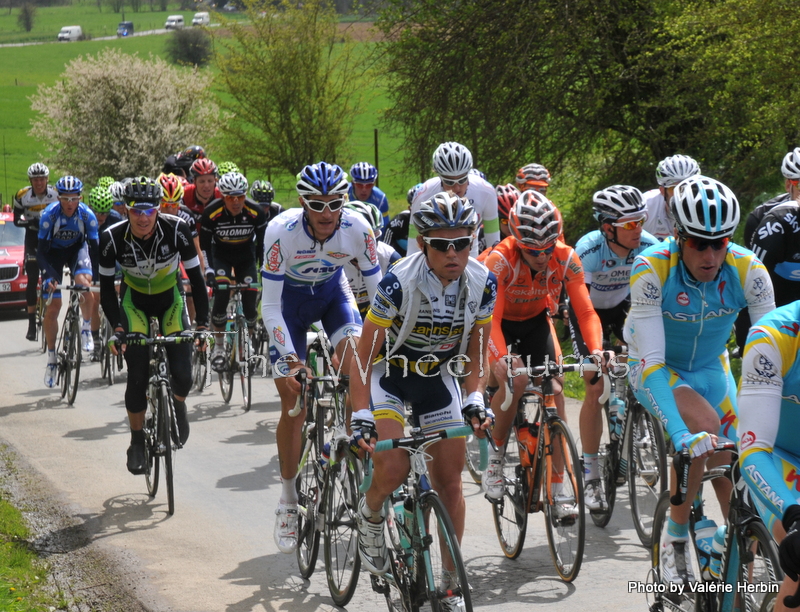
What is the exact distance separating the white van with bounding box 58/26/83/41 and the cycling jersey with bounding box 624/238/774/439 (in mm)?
100351

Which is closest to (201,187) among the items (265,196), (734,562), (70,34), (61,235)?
(265,196)

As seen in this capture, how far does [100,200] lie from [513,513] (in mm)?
8186

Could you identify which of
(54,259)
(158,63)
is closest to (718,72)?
(54,259)

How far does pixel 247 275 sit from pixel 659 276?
25.7 ft

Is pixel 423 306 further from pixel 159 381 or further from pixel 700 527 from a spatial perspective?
pixel 159 381

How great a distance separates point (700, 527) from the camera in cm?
437

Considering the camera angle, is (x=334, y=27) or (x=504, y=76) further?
(x=334, y=27)

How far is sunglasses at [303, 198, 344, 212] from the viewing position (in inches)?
261

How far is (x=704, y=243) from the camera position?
4664mm

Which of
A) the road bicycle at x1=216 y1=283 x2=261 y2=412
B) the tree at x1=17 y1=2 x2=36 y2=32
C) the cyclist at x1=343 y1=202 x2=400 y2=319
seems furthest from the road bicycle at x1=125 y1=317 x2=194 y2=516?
the tree at x1=17 y1=2 x2=36 y2=32

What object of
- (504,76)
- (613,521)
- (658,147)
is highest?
(504,76)

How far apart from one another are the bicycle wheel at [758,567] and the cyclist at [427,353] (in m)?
1.30

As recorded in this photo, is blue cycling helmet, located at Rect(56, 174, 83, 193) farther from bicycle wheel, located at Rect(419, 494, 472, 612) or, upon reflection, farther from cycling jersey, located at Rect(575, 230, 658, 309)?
bicycle wheel, located at Rect(419, 494, 472, 612)

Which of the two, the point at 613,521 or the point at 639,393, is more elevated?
the point at 639,393
